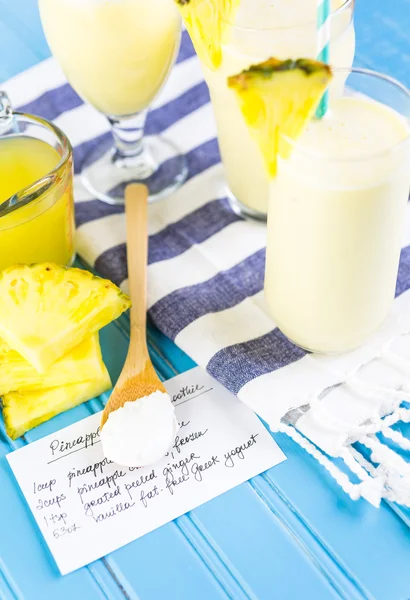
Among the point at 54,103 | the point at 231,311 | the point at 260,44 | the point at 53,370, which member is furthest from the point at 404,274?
the point at 54,103

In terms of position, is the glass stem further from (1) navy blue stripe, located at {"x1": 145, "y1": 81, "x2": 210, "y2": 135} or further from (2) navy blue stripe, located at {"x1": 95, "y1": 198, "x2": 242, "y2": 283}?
(2) navy blue stripe, located at {"x1": 95, "y1": 198, "x2": 242, "y2": 283}

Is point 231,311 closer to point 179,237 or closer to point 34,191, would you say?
point 179,237

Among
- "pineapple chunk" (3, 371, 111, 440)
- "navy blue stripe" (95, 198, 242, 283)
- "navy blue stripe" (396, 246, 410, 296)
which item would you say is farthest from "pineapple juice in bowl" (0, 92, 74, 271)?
"navy blue stripe" (396, 246, 410, 296)

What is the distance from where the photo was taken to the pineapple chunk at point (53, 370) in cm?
83

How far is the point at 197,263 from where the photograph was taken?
0.98 metres

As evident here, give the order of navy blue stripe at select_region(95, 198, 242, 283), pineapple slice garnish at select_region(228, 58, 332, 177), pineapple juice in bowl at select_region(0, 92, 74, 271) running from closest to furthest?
pineapple slice garnish at select_region(228, 58, 332, 177)
pineapple juice in bowl at select_region(0, 92, 74, 271)
navy blue stripe at select_region(95, 198, 242, 283)

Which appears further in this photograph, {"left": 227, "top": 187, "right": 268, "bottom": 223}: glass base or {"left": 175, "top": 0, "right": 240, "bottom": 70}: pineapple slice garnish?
{"left": 227, "top": 187, "right": 268, "bottom": 223}: glass base

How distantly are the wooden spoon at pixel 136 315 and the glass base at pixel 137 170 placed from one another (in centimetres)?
8

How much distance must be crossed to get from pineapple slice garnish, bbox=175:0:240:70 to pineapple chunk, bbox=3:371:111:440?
1.22 ft

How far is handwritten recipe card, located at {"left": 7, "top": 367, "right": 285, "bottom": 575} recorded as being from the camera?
2.45ft

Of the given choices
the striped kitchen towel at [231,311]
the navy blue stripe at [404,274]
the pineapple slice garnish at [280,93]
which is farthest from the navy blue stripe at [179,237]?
the pineapple slice garnish at [280,93]

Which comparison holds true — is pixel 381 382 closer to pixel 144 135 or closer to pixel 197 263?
pixel 197 263

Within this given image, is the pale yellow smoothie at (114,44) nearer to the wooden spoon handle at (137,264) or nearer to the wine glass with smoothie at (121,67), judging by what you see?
the wine glass with smoothie at (121,67)

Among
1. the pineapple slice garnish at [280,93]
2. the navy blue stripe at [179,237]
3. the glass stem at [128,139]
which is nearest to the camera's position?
the pineapple slice garnish at [280,93]
